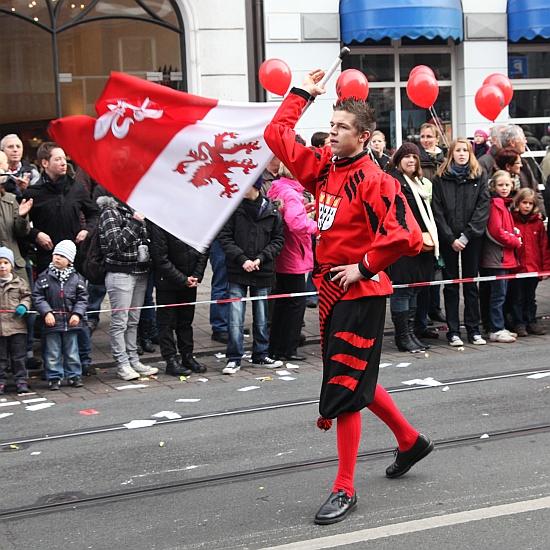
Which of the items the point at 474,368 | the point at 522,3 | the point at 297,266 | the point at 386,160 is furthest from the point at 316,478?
the point at 522,3

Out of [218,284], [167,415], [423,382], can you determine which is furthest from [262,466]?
[218,284]

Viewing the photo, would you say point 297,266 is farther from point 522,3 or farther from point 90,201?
point 522,3

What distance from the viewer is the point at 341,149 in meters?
5.65

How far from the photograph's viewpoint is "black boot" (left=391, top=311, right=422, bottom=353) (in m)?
10.3

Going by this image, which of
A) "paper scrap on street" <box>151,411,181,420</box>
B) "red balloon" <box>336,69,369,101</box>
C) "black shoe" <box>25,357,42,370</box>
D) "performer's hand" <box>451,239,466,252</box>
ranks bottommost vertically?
"paper scrap on street" <box>151,411,181,420</box>

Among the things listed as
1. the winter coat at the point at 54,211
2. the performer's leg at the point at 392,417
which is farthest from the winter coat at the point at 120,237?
the performer's leg at the point at 392,417

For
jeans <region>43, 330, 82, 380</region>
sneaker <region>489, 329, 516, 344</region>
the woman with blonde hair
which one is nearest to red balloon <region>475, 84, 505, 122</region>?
the woman with blonde hair

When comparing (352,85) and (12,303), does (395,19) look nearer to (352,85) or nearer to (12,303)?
(352,85)

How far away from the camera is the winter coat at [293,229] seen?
10.1 meters

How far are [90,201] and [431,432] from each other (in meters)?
4.53

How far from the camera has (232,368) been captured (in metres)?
9.62

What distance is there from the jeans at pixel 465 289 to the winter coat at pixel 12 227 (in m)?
4.01

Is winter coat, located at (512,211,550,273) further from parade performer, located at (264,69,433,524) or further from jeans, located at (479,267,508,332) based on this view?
parade performer, located at (264,69,433,524)

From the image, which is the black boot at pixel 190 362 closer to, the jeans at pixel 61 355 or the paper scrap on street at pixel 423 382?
the jeans at pixel 61 355
